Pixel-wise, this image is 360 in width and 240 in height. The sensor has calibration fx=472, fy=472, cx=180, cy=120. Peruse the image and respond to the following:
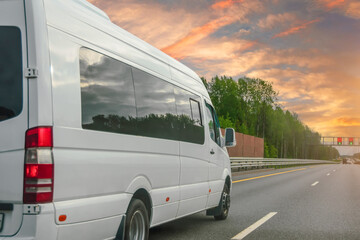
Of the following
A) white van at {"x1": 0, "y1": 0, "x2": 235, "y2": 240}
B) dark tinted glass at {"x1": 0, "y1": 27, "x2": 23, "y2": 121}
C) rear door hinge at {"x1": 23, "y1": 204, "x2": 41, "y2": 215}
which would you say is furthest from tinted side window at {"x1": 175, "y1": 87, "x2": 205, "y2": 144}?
rear door hinge at {"x1": 23, "y1": 204, "x2": 41, "y2": 215}

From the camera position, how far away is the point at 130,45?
5680mm

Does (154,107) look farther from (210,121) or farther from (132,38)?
(210,121)

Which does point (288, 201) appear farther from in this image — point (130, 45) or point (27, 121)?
point (27, 121)

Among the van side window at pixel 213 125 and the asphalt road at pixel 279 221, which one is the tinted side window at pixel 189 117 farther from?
the asphalt road at pixel 279 221

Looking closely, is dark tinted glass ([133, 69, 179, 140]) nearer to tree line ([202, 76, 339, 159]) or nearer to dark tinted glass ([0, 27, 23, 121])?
dark tinted glass ([0, 27, 23, 121])

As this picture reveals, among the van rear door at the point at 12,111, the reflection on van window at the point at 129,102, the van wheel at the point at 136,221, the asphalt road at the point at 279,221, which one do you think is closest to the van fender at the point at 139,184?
the van wheel at the point at 136,221

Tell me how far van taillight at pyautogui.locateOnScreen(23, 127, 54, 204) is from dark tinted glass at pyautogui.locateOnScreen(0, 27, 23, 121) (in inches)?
11.1

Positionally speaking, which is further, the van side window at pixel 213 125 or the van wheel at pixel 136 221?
the van side window at pixel 213 125

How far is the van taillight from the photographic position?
154 inches

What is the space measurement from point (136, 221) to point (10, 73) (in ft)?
7.75

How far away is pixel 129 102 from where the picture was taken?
17.7ft

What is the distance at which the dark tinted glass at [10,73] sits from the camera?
405 cm

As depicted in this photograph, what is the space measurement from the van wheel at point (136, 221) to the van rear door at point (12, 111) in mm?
1554

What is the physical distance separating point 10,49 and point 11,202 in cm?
133
